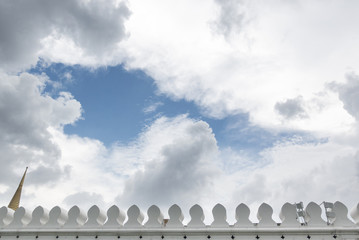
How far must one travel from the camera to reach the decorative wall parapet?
7129mm

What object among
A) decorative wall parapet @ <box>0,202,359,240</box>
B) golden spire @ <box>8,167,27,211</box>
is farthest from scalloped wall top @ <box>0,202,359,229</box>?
golden spire @ <box>8,167,27,211</box>

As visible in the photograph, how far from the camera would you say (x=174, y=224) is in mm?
7566

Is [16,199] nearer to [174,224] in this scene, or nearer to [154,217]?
[154,217]

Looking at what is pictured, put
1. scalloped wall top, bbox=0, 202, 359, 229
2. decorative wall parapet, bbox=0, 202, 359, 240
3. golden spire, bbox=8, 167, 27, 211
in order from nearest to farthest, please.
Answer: decorative wall parapet, bbox=0, 202, 359, 240
scalloped wall top, bbox=0, 202, 359, 229
golden spire, bbox=8, 167, 27, 211

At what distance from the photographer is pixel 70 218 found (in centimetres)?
798

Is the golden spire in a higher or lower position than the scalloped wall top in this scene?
higher

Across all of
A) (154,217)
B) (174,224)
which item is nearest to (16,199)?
(154,217)

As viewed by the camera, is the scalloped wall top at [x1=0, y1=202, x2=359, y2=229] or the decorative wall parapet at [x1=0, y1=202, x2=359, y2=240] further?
the scalloped wall top at [x1=0, y1=202, x2=359, y2=229]

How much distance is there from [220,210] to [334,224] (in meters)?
2.58

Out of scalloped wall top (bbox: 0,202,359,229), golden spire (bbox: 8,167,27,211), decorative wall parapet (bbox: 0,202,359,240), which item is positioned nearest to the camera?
decorative wall parapet (bbox: 0,202,359,240)

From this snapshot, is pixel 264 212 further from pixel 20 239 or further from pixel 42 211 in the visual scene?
pixel 20 239

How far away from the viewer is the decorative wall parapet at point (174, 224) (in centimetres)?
713

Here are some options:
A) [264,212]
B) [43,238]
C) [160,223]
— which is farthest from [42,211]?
[264,212]

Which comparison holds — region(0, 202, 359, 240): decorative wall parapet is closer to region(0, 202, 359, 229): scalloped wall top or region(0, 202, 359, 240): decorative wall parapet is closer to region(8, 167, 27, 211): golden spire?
region(0, 202, 359, 229): scalloped wall top
